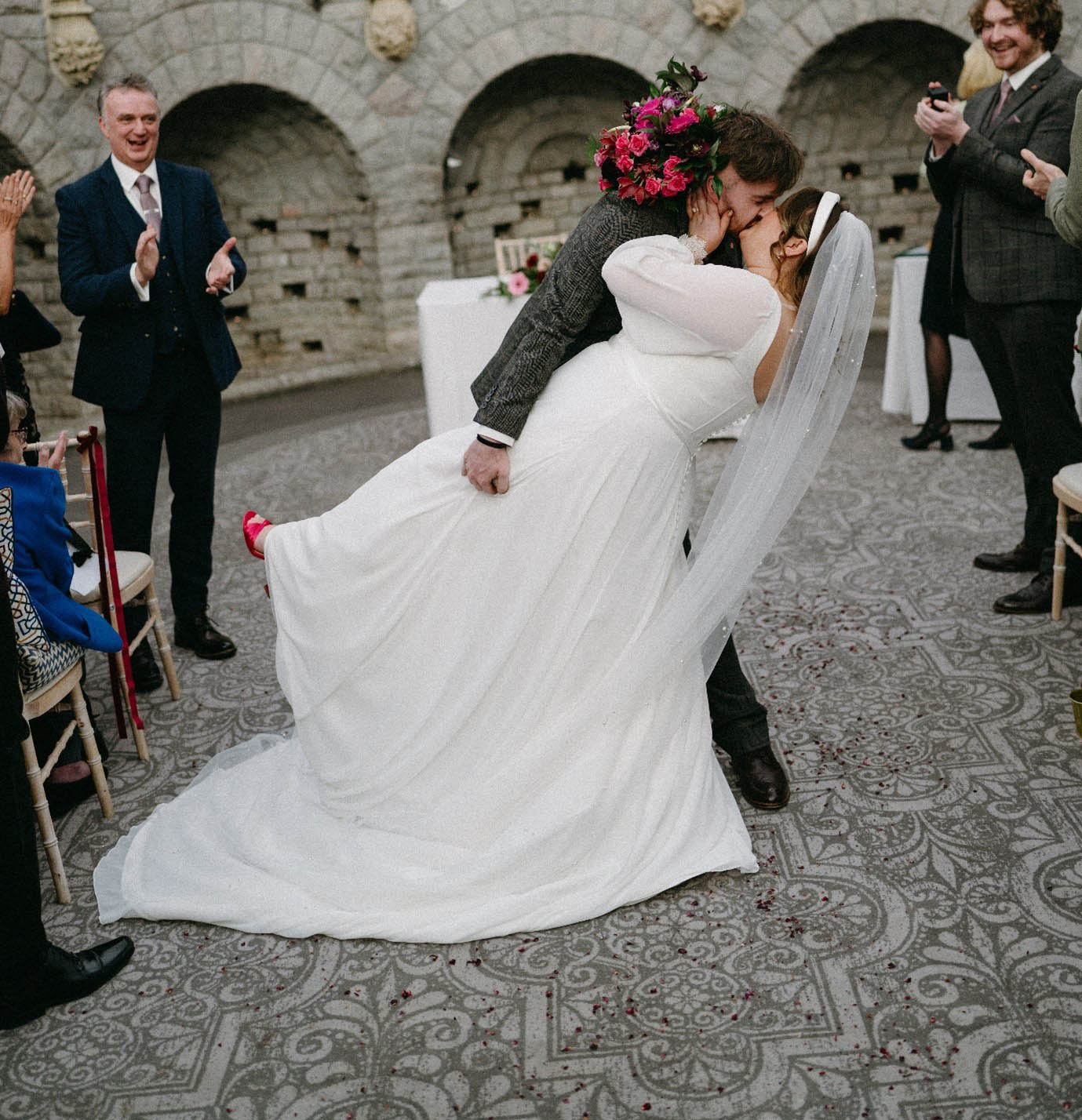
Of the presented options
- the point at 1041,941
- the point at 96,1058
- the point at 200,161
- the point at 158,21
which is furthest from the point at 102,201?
the point at 200,161

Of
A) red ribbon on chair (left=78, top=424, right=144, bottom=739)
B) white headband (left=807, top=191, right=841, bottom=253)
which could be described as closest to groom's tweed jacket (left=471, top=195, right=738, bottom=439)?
white headband (left=807, top=191, right=841, bottom=253)

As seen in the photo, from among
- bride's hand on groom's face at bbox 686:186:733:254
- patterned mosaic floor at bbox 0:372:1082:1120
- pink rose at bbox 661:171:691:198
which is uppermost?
pink rose at bbox 661:171:691:198

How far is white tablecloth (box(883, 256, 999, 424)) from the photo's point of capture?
20.4ft

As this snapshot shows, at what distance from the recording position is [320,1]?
29.0 ft

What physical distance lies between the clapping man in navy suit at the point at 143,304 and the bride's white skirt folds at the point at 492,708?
53.4 inches

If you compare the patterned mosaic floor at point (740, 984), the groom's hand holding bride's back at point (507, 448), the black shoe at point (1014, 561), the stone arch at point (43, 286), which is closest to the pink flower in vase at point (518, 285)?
the black shoe at point (1014, 561)

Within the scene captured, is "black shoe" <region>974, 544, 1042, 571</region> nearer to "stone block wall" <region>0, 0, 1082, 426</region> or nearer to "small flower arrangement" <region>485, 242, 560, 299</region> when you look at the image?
"small flower arrangement" <region>485, 242, 560, 299</region>

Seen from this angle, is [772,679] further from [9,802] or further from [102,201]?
[102,201]

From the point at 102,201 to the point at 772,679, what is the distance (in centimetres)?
272

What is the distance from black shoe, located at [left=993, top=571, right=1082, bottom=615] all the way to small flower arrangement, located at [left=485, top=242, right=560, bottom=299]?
321cm

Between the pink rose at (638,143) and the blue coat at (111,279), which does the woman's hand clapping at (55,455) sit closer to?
the blue coat at (111,279)

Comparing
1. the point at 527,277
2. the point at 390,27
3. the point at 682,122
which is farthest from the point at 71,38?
the point at 682,122

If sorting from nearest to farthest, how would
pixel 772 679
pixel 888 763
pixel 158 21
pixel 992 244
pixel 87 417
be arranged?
pixel 888 763 → pixel 772 679 → pixel 992 244 → pixel 158 21 → pixel 87 417

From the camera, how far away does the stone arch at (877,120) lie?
924cm
